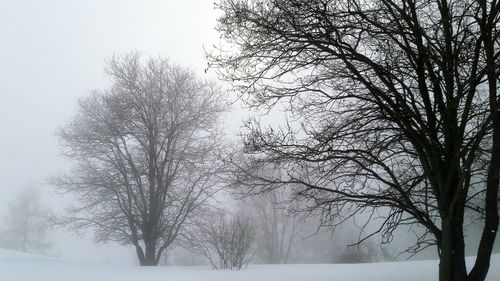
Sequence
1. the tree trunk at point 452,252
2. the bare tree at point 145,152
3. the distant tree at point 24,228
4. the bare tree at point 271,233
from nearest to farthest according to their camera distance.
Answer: the tree trunk at point 452,252 < the bare tree at point 145,152 < the bare tree at point 271,233 < the distant tree at point 24,228

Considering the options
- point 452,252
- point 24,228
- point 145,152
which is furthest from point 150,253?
point 24,228

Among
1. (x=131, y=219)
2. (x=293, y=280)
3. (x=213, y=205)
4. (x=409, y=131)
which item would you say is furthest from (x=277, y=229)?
(x=409, y=131)

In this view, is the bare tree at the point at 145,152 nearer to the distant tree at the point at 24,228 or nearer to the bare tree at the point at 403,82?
the bare tree at the point at 403,82

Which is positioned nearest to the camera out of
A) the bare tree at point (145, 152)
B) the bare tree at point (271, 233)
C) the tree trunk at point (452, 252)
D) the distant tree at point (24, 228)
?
the tree trunk at point (452, 252)

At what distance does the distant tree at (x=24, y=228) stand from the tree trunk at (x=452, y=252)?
151 ft

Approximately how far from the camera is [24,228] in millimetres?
45031

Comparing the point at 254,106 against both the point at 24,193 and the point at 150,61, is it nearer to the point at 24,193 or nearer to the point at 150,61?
the point at 150,61

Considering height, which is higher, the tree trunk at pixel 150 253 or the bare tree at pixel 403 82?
the bare tree at pixel 403 82

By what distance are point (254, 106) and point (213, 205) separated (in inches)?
534

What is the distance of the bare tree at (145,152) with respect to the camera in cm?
1738

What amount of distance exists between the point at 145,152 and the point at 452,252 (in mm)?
14186

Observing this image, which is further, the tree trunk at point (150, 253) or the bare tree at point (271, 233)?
the bare tree at point (271, 233)

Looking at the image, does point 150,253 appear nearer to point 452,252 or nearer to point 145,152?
point 145,152

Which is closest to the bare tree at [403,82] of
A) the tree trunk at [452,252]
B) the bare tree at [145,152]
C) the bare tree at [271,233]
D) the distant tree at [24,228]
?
the tree trunk at [452,252]
